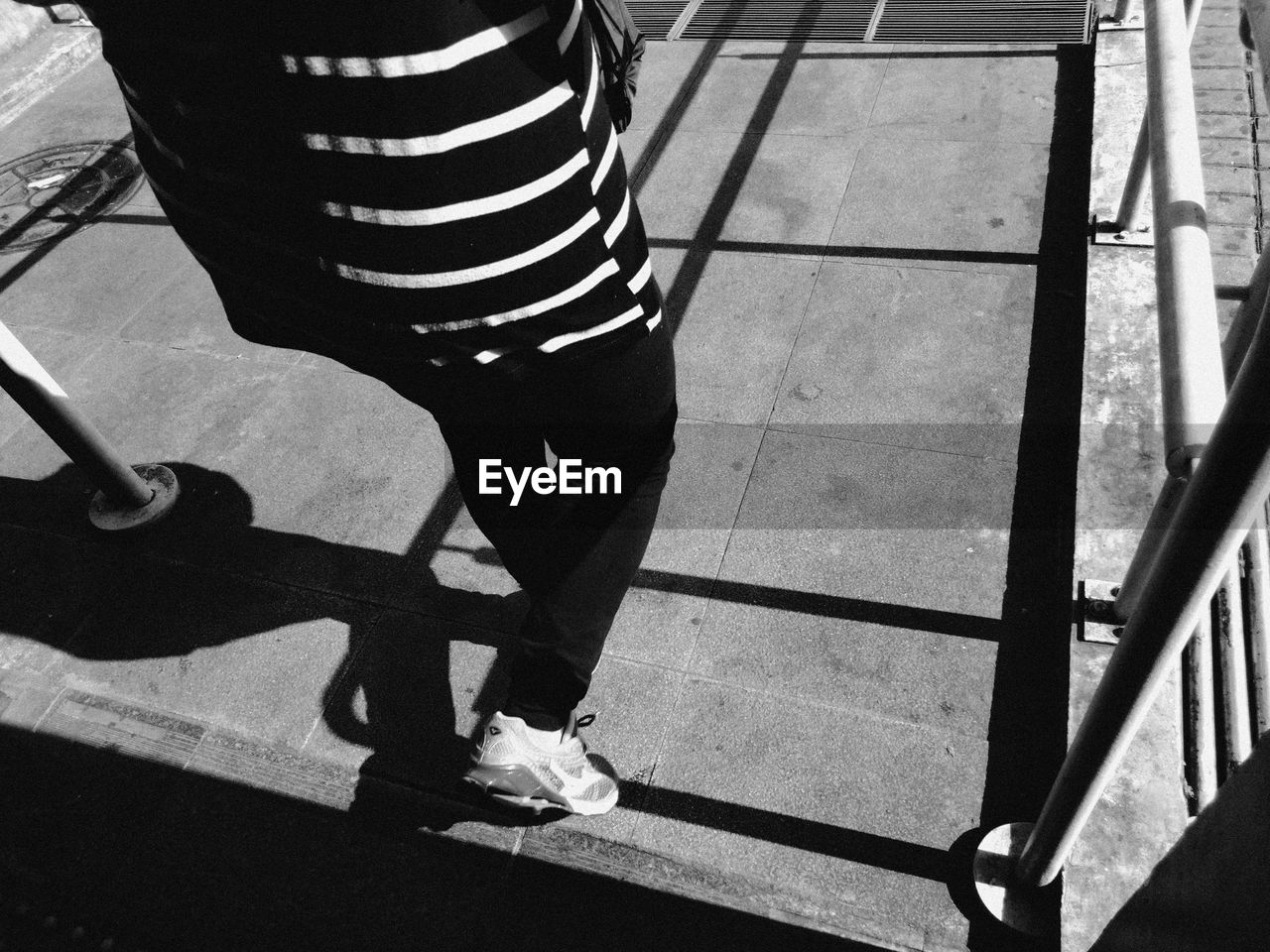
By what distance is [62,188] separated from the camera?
500 centimetres

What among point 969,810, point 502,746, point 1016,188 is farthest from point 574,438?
point 1016,188

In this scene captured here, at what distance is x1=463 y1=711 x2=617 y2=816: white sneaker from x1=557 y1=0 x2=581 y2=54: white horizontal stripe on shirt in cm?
145

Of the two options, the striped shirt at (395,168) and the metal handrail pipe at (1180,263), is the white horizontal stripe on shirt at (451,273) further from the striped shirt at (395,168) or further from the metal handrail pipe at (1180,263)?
the metal handrail pipe at (1180,263)

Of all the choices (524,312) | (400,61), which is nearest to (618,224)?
(524,312)

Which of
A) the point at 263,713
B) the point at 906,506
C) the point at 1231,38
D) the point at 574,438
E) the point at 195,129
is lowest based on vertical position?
the point at 1231,38

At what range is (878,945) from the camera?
204cm

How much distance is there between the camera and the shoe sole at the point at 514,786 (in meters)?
2.09

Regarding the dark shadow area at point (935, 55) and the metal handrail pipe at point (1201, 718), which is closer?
the metal handrail pipe at point (1201, 718)

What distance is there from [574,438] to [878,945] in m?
1.29

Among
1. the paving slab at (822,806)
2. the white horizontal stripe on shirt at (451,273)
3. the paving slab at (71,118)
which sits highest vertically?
the white horizontal stripe on shirt at (451,273)

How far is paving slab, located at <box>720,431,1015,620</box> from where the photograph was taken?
2.65m

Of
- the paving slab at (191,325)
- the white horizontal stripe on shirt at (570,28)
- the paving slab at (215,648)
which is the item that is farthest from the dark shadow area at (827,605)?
the paving slab at (191,325)

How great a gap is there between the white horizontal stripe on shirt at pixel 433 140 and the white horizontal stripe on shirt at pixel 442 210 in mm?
85

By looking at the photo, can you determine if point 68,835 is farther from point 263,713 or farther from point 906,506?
point 906,506
